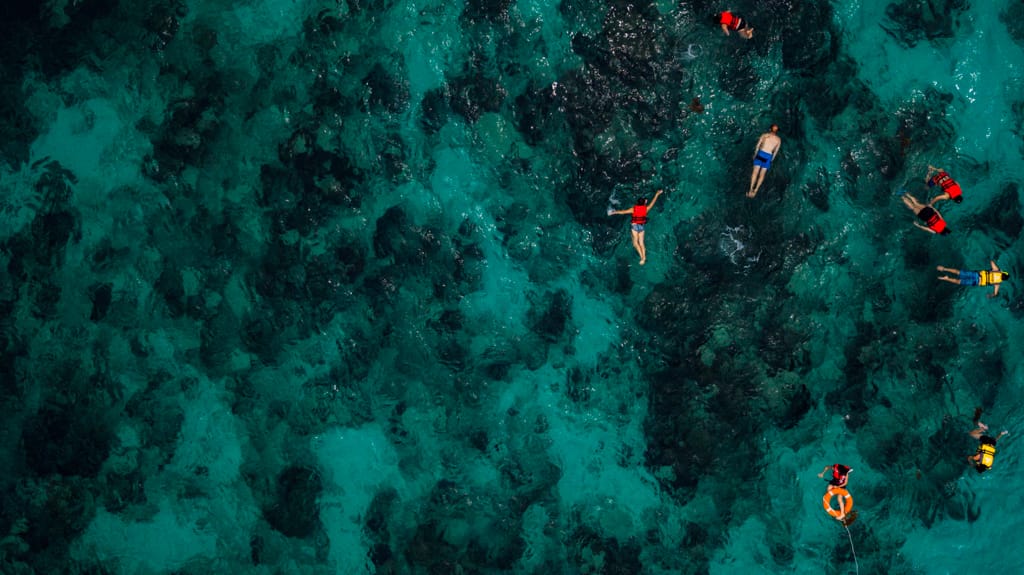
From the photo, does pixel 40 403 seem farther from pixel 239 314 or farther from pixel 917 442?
pixel 917 442

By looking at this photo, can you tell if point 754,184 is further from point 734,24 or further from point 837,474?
point 837,474

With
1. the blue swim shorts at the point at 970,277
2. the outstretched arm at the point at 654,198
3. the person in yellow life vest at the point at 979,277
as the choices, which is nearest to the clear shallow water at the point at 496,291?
the outstretched arm at the point at 654,198

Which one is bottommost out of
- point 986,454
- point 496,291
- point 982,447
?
point 986,454

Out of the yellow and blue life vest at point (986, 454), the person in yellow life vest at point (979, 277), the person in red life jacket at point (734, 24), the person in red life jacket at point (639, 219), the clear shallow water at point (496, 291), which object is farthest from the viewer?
the clear shallow water at point (496, 291)

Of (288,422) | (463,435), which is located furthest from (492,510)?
(288,422)

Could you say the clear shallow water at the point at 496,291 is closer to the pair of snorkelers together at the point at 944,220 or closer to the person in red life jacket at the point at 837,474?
the pair of snorkelers together at the point at 944,220

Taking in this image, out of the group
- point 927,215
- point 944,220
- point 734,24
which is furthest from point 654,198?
point 944,220
